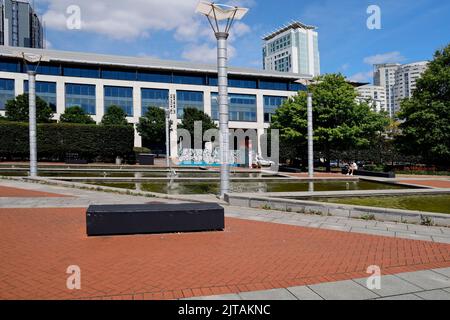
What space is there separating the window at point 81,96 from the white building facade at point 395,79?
337ft

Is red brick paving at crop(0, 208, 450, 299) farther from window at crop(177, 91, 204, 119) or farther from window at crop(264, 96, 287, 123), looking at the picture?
window at crop(264, 96, 287, 123)

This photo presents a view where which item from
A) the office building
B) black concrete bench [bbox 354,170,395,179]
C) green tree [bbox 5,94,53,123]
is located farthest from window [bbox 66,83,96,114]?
the office building

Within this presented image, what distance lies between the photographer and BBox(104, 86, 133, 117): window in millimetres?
61062

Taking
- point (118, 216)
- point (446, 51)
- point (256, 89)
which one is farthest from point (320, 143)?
point (256, 89)

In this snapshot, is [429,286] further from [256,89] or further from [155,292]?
[256,89]

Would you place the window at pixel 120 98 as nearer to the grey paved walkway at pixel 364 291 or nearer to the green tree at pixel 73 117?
the green tree at pixel 73 117

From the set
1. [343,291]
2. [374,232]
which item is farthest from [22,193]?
[343,291]

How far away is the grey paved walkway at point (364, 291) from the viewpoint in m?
4.97

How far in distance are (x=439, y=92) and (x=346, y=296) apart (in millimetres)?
34604

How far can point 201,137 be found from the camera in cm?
5162

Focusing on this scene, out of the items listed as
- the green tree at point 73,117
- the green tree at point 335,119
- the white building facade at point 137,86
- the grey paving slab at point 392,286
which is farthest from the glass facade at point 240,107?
the grey paving slab at point 392,286

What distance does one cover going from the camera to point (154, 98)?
63.8 m

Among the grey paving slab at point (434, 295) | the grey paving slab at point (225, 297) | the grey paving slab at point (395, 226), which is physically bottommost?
the grey paving slab at point (434, 295)

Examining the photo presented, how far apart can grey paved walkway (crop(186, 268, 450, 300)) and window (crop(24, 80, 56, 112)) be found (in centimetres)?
6187
